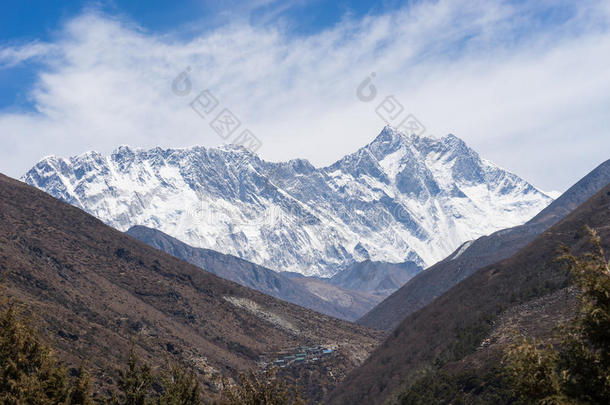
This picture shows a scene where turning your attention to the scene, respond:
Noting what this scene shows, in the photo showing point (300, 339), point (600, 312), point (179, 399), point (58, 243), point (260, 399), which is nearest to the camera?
point (600, 312)

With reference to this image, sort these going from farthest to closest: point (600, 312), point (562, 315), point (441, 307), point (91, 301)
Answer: point (441, 307) < point (91, 301) < point (562, 315) < point (600, 312)

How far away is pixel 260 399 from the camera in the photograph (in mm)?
23578

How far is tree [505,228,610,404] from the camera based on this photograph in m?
15.8

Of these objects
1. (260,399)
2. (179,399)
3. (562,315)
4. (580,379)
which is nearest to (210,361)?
(562,315)

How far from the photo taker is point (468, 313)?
118m

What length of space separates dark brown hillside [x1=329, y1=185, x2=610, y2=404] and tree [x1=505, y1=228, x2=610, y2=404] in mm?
77174

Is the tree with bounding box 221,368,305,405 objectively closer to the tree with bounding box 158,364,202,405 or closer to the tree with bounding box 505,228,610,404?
the tree with bounding box 505,228,610,404

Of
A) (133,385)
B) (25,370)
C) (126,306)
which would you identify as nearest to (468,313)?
(126,306)

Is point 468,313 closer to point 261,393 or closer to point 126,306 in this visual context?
point 126,306

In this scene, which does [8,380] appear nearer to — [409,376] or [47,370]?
[47,370]

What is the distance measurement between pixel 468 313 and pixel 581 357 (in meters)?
107

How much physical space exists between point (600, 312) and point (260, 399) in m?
13.9

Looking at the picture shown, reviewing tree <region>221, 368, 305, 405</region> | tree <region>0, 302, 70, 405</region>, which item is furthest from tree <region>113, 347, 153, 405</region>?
tree <region>221, 368, 305, 405</region>

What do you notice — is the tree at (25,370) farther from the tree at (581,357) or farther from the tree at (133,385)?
the tree at (581,357)
